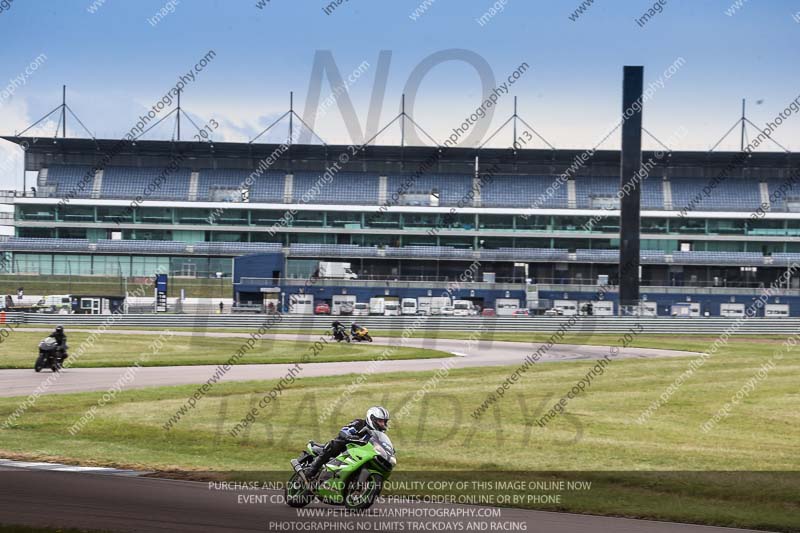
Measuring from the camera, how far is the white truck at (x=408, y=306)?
83.6m

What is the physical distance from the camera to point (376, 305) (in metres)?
83.6

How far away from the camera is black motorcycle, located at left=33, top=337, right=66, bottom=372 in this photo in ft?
109

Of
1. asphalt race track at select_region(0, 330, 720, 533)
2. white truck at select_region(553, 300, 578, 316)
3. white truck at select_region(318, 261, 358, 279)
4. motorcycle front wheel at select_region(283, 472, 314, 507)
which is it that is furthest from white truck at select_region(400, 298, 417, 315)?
motorcycle front wheel at select_region(283, 472, 314, 507)

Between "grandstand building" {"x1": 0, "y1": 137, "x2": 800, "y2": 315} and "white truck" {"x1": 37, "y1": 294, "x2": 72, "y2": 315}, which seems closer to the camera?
"white truck" {"x1": 37, "y1": 294, "x2": 72, "y2": 315}

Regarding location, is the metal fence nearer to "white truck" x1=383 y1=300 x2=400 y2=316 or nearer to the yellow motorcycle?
"white truck" x1=383 y1=300 x2=400 y2=316

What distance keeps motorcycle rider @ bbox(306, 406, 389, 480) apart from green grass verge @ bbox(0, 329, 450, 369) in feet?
85.3

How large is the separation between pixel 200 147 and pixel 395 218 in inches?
976

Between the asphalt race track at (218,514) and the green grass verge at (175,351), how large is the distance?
2368 cm

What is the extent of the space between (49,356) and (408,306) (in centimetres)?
5245

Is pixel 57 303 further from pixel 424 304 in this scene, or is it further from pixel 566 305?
pixel 566 305

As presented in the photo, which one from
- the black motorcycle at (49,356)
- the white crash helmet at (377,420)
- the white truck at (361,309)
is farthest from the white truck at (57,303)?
the white crash helmet at (377,420)

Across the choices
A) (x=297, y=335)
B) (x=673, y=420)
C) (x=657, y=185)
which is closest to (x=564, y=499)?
(x=673, y=420)

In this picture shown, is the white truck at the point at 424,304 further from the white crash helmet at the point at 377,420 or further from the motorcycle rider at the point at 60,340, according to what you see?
the white crash helmet at the point at 377,420

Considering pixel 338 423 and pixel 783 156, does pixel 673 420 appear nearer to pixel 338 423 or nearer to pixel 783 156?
pixel 338 423
